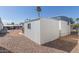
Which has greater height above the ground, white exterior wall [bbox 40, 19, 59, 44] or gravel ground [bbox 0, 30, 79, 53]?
white exterior wall [bbox 40, 19, 59, 44]

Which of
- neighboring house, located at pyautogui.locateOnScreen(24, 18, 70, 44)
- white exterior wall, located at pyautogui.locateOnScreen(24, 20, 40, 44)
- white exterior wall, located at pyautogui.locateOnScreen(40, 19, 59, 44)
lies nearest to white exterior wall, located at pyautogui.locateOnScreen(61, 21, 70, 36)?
neighboring house, located at pyautogui.locateOnScreen(24, 18, 70, 44)

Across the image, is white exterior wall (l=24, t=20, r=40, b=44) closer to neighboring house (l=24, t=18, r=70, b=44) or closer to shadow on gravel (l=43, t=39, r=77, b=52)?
neighboring house (l=24, t=18, r=70, b=44)

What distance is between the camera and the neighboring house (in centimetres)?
383

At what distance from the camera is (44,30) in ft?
12.6

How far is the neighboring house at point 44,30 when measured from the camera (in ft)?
12.6

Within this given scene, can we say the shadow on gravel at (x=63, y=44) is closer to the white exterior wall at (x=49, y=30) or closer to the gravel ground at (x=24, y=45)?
the gravel ground at (x=24, y=45)

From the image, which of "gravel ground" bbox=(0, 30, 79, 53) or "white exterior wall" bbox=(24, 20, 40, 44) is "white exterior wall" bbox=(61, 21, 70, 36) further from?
"white exterior wall" bbox=(24, 20, 40, 44)

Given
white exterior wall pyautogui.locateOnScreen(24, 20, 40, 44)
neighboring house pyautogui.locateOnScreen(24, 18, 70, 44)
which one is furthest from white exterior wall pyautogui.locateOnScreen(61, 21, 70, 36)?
white exterior wall pyautogui.locateOnScreen(24, 20, 40, 44)
